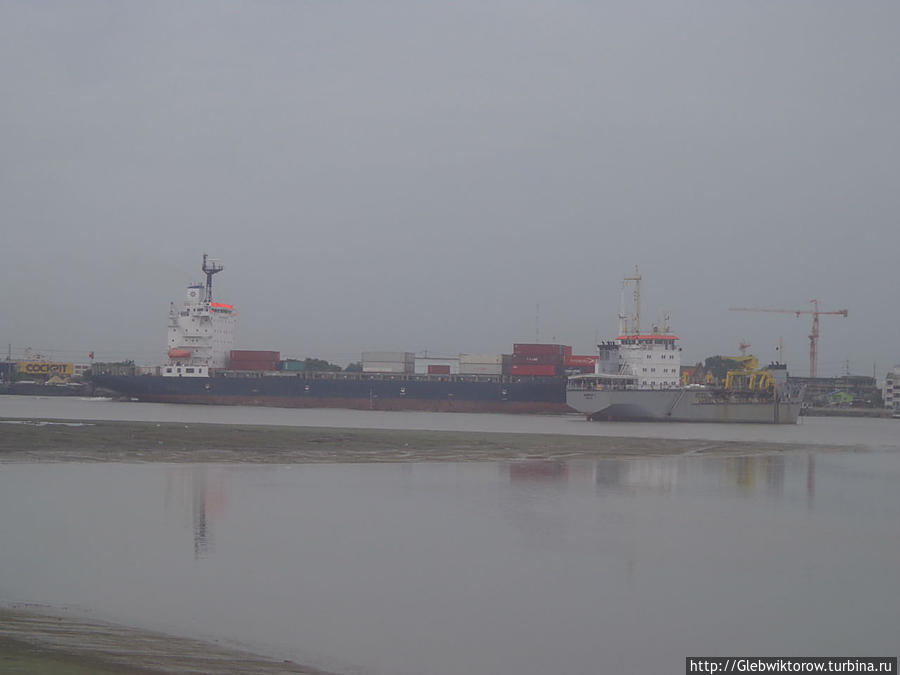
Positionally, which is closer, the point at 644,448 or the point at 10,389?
the point at 644,448

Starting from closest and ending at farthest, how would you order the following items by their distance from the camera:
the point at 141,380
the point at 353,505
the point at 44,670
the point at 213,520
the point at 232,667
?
the point at 44,670 → the point at 232,667 → the point at 213,520 → the point at 353,505 → the point at 141,380

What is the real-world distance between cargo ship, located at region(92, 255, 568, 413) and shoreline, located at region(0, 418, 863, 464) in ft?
71.7

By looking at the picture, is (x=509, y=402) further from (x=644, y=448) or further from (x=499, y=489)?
(x=499, y=489)

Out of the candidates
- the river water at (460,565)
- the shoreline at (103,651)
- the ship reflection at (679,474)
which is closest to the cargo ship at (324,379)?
the ship reflection at (679,474)

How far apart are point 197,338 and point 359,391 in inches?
568

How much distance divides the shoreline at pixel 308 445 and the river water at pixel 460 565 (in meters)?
3.34

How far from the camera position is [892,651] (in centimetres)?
916

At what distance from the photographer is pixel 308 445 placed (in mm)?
29484

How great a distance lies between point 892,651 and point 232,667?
6576 mm

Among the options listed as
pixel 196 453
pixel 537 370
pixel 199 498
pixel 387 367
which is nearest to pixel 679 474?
pixel 199 498

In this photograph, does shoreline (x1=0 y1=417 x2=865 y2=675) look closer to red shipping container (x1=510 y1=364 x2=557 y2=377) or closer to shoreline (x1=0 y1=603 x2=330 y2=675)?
shoreline (x1=0 y1=603 x2=330 y2=675)

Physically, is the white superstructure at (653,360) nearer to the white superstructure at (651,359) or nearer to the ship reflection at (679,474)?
the white superstructure at (651,359)

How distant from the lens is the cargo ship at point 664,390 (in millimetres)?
51156

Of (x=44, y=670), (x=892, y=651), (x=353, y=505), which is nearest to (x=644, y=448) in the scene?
(x=353, y=505)
